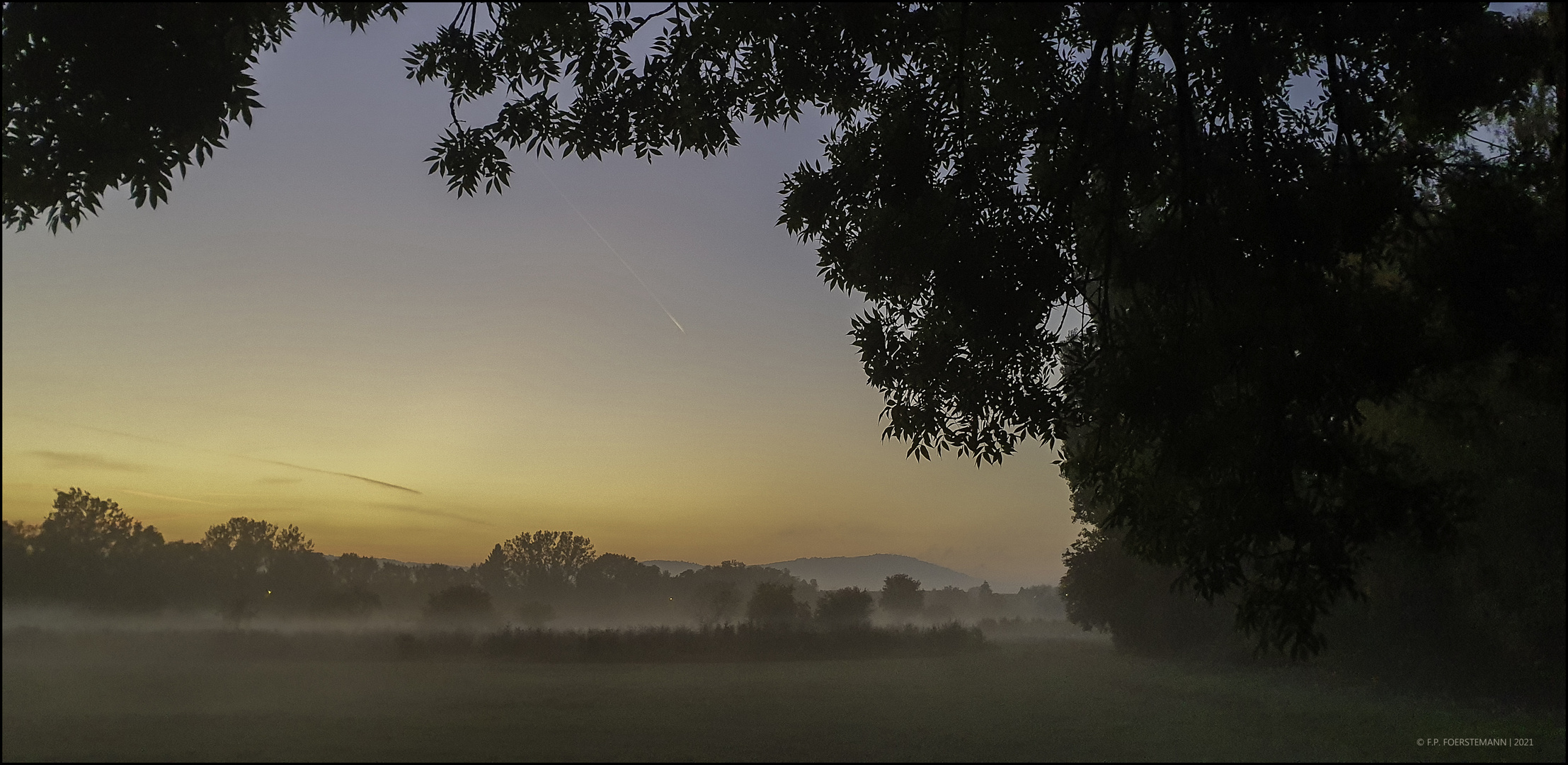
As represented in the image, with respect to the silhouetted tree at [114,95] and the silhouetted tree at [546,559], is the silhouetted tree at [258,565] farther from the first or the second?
the silhouetted tree at [546,559]

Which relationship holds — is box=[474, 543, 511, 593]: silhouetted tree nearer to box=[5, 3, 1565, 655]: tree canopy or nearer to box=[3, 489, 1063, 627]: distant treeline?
box=[3, 489, 1063, 627]: distant treeline

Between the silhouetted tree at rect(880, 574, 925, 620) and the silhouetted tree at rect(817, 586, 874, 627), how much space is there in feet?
40.0

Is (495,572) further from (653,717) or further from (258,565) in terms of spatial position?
(258,565)

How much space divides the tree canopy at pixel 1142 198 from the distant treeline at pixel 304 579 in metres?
3.70

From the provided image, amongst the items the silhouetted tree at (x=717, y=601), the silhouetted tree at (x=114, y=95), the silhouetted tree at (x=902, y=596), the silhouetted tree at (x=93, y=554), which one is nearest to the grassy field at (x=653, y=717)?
the silhouetted tree at (x=93, y=554)

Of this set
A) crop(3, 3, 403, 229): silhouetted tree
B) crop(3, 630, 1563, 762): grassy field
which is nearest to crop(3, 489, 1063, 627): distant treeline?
crop(3, 630, 1563, 762): grassy field

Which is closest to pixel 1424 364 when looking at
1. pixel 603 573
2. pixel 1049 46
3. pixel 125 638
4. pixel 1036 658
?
pixel 1049 46

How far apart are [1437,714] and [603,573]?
3515cm

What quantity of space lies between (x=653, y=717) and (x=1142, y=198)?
47.8 feet

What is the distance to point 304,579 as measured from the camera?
15.7m

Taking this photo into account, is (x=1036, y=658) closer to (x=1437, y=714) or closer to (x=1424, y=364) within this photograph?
(x=1437, y=714)

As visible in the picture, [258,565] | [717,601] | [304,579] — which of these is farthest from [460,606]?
[717,601]

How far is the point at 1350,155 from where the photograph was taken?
36.4 ft

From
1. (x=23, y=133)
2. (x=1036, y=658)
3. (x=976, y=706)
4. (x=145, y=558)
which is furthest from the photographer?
(x=1036, y=658)
